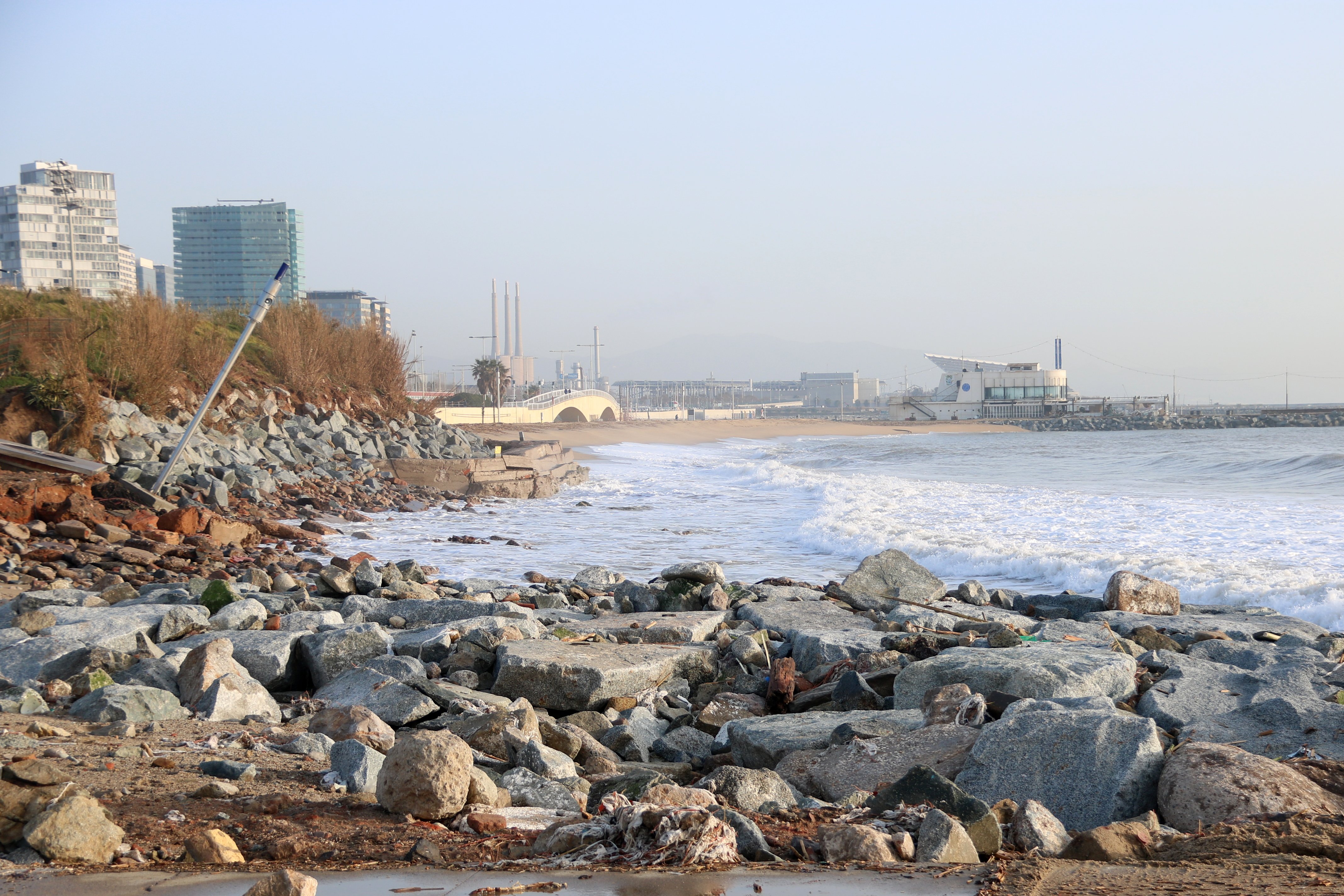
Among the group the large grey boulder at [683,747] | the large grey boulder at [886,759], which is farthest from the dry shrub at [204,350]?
the large grey boulder at [886,759]

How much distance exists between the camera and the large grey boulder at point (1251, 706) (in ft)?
13.2

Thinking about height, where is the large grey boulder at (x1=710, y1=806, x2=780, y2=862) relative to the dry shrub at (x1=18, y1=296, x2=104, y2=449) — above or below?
below

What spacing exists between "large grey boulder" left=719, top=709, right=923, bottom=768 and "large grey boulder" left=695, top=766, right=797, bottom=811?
2.02 feet

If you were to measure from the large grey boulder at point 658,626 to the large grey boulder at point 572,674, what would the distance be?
1.91 ft

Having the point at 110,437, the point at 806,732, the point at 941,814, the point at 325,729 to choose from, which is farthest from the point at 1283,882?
the point at 110,437

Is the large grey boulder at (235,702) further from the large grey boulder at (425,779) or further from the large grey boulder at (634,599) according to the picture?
the large grey boulder at (634,599)

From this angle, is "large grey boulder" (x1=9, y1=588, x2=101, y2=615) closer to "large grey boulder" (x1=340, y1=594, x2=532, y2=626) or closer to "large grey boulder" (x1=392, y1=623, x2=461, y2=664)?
"large grey boulder" (x1=340, y1=594, x2=532, y2=626)

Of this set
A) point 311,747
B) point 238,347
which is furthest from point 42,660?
point 238,347

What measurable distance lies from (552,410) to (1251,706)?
70486 millimetres

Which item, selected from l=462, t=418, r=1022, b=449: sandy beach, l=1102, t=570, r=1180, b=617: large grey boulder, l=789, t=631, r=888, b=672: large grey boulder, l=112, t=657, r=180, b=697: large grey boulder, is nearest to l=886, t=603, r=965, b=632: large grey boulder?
l=789, t=631, r=888, b=672: large grey boulder

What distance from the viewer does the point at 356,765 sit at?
337cm

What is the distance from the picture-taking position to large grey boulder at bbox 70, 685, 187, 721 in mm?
4113

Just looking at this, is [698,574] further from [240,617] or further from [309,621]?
[240,617]

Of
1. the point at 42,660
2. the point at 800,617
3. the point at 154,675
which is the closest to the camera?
the point at 154,675
